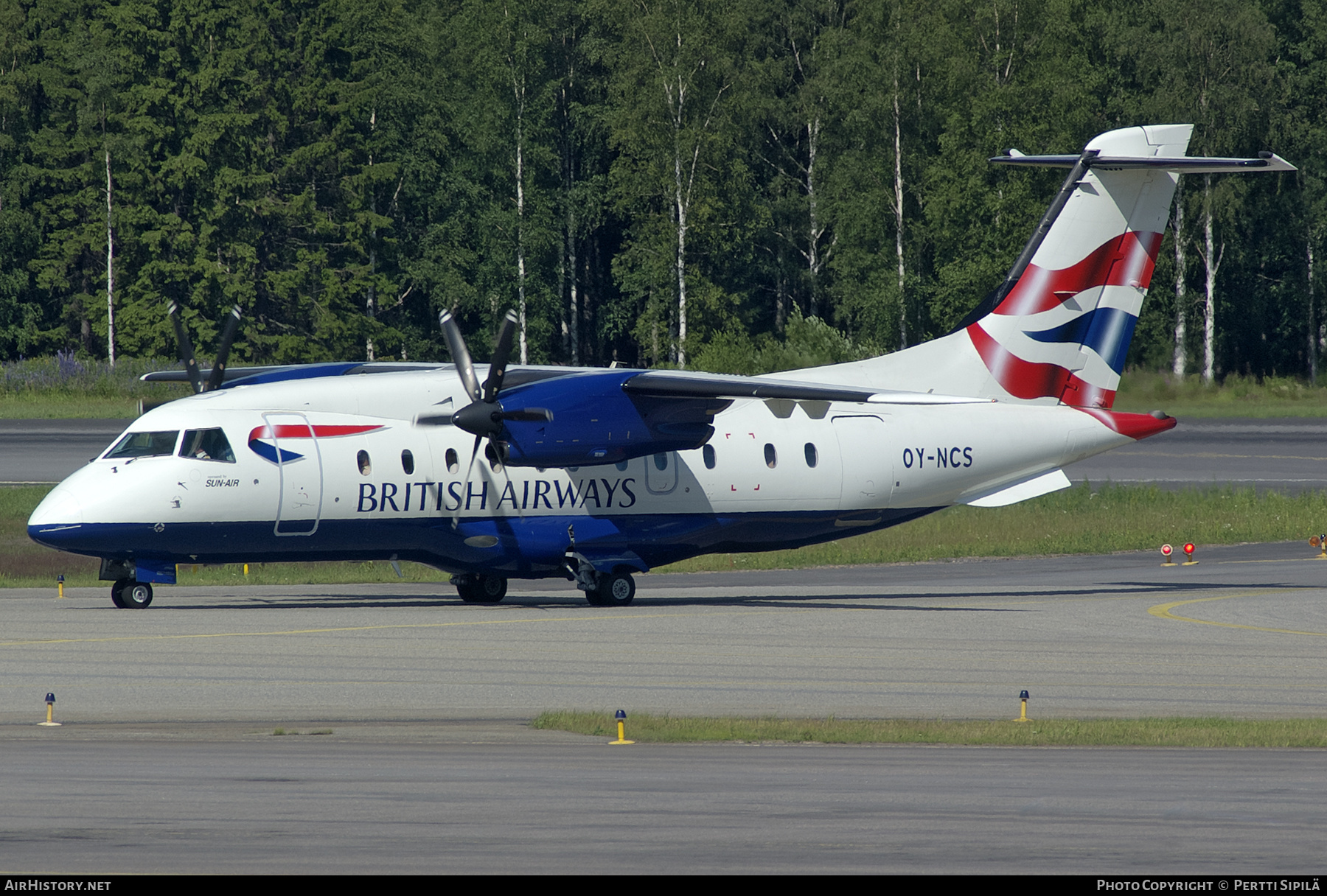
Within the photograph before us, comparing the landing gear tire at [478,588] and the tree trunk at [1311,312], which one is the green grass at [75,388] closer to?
the landing gear tire at [478,588]

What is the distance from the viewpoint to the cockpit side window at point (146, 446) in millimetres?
24172

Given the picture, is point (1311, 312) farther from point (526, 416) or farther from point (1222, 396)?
point (526, 416)

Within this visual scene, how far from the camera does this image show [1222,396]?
5953cm

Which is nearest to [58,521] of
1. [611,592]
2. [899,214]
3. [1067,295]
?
[611,592]

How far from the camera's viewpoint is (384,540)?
25.3m


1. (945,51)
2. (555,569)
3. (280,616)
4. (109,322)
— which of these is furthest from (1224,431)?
(109,322)

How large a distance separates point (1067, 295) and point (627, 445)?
978cm

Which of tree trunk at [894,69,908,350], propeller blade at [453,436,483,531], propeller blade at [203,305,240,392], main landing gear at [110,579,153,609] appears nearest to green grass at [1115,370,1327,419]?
tree trunk at [894,69,908,350]

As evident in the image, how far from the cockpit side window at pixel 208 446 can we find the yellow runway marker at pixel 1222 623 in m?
15.1

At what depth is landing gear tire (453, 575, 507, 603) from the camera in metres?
27.5

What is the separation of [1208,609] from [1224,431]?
38.9 meters

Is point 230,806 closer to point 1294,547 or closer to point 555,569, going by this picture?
point 555,569

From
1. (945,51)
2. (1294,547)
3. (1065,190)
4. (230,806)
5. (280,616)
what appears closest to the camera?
(230,806)

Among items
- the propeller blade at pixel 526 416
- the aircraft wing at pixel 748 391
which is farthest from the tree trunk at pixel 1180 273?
the propeller blade at pixel 526 416
